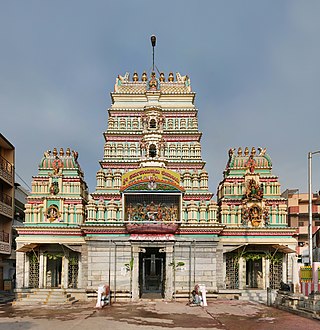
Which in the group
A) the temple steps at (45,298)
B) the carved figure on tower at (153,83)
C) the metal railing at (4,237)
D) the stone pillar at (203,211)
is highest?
the carved figure on tower at (153,83)

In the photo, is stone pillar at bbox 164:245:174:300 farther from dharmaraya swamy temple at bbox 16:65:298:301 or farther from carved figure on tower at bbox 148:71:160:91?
carved figure on tower at bbox 148:71:160:91

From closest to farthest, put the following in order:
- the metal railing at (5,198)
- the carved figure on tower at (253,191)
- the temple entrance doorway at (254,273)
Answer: the temple entrance doorway at (254,273)
the carved figure on tower at (253,191)
the metal railing at (5,198)

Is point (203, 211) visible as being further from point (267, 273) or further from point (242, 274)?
point (267, 273)

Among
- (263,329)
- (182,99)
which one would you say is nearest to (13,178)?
(182,99)

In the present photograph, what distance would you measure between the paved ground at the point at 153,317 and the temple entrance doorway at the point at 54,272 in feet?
18.4

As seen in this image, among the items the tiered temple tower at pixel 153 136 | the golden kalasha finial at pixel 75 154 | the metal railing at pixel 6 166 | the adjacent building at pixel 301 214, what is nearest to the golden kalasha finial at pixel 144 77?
the tiered temple tower at pixel 153 136

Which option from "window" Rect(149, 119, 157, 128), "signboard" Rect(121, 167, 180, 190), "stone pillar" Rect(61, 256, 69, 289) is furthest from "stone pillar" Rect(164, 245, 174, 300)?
"window" Rect(149, 119, 157, 128)

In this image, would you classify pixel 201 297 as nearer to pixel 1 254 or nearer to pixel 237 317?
pixel 237 317

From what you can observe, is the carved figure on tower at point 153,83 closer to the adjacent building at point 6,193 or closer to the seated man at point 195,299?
the adjacent building at point 6,193

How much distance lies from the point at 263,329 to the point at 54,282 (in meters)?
20.1

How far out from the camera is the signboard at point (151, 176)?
106 feet

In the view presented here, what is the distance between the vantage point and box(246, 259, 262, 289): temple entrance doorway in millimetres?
35281

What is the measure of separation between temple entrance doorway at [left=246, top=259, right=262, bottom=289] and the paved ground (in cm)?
562

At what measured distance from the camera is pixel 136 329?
19031 millimetres
